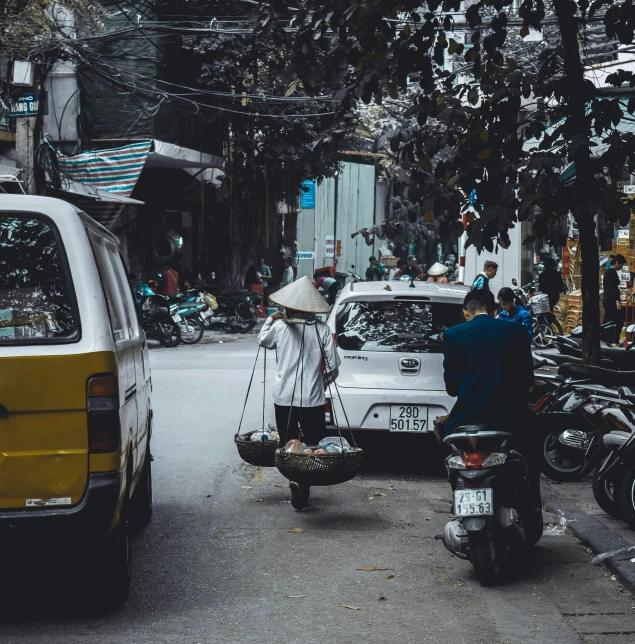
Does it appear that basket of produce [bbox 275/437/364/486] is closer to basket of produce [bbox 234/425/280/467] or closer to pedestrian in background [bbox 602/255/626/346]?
basket of produce [bbox 234/425/280/467]

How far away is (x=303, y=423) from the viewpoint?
739cm

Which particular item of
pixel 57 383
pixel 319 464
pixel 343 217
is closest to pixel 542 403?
pixel 319 464

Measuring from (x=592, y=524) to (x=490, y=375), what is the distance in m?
1.81

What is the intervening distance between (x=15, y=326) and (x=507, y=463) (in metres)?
2.77

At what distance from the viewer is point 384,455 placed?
32.3 feet

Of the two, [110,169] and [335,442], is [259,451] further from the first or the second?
[110,169]

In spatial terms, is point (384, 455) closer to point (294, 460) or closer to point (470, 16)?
point (294, 460)

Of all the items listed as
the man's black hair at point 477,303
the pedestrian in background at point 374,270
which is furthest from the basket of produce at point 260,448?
the pedestrian in background at point 374,270

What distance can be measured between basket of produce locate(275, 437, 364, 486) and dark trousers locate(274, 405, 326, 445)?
0.58m

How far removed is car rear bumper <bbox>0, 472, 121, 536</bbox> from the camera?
436 centimetres

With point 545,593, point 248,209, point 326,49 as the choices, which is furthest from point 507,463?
point 248,209

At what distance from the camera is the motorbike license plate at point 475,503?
17.8 ft

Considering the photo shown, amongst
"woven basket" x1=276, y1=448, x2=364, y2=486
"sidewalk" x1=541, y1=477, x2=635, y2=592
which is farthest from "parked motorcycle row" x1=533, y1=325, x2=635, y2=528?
"woven basket" x1=276, y1=448, x2=364, y2=486

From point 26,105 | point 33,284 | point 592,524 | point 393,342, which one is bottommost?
point 592,524
